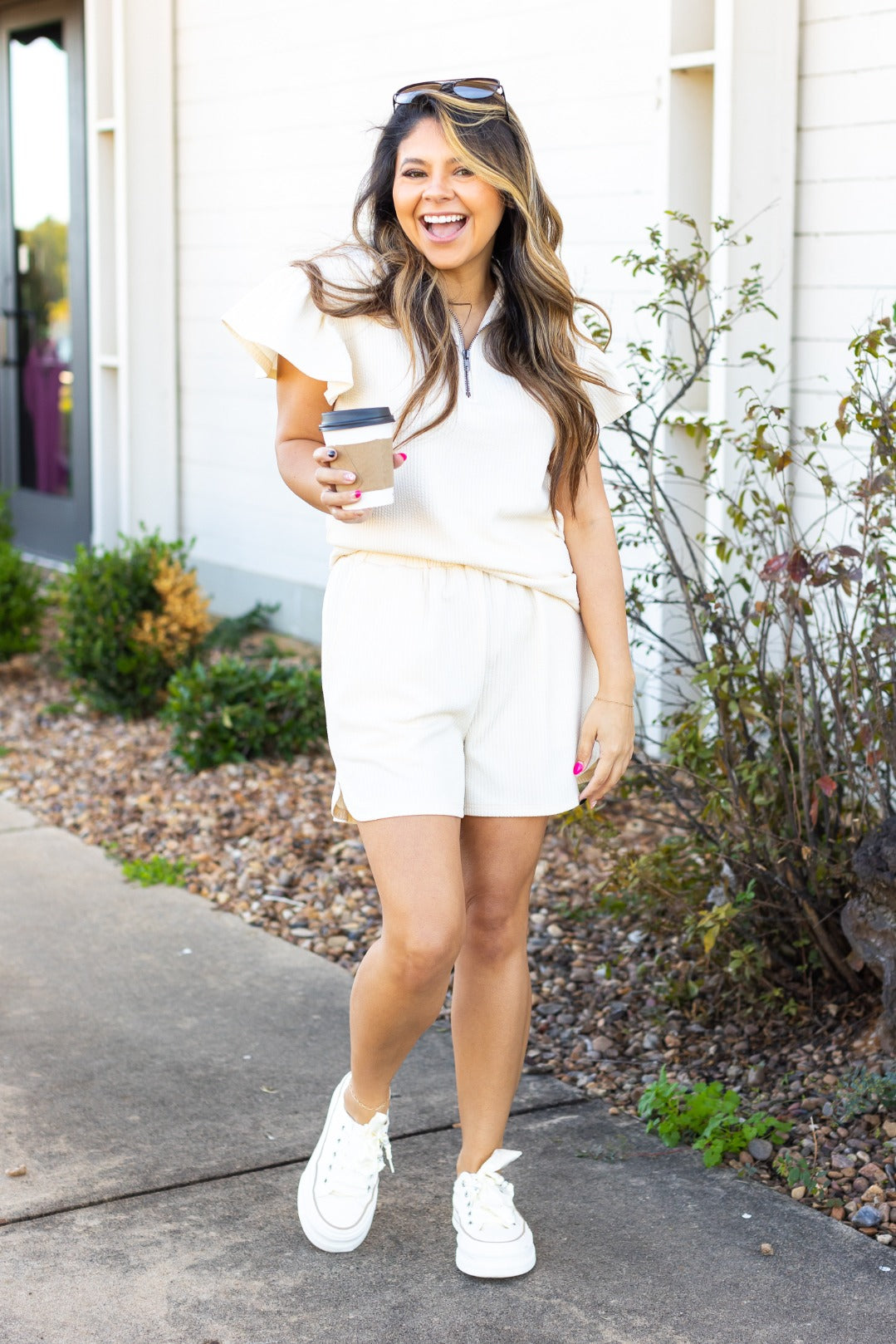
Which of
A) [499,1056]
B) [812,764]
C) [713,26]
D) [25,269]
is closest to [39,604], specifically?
[25,269]

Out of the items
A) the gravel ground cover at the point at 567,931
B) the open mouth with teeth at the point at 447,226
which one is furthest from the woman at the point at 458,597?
the gravel ground cover at the point at 567,931

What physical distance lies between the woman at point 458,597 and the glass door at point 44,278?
702 cm

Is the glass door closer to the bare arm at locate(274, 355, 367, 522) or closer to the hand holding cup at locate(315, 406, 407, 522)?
the bare arm at locate(274, 355, 367, 522)

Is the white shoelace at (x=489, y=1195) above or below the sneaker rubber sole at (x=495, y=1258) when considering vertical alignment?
above

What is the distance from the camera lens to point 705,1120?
3.17 metres

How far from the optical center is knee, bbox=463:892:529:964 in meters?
2.65

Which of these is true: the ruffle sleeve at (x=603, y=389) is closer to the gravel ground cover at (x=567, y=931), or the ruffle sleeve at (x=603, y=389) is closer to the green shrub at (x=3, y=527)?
the gravel ground cover at (x=567, y=931)

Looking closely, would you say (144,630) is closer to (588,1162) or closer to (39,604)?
(39,604)

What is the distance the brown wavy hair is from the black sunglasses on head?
0.01 metres

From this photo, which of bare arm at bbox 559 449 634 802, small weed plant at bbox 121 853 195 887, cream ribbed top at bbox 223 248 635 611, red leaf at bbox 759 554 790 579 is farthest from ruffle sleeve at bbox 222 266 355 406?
small weed plant at bbox 121 853 195 887

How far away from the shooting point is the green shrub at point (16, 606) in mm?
7344

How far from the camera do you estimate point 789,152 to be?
15.7 feet

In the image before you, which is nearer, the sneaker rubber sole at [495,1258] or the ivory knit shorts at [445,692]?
the ivory knit shorts at [445,692]

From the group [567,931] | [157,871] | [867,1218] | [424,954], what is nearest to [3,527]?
[157,871]
